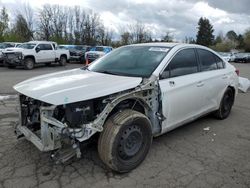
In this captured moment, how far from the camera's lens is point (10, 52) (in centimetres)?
1677

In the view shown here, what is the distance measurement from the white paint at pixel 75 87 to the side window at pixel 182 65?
0.66m

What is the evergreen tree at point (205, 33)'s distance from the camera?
243 feet

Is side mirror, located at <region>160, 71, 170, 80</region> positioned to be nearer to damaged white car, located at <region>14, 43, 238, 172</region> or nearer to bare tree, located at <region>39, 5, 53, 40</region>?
damaged white car, located at <region>14, 43, 238, 172</region>

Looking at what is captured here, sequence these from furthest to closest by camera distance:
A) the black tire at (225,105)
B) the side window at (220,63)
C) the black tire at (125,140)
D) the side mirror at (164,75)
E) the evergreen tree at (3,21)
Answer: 1. the evergreen tree at (3,21)
2. the black tire at (225,105)
3. the side window at (220,63)
4. the side mirror at (164,75)
5. the black tire at (125,140)

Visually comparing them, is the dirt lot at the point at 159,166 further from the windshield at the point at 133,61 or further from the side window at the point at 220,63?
the side window at the point at 220,63

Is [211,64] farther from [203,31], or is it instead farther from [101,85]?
[203,31]

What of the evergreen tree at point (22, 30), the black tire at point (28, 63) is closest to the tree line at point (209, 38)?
the evergreen tree at point (22, 30)

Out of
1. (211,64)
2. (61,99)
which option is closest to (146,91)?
(61,99)

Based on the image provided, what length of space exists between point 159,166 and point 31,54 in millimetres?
16010

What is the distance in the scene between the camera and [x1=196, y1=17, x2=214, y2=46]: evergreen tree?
7400 cm

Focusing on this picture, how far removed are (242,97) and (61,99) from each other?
725cm

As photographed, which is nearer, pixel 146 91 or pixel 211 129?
pixel 146 91

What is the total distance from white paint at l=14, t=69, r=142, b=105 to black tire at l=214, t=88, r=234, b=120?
278cm

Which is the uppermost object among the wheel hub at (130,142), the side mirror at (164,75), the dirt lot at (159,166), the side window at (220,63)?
the side window at (220,63)
